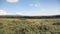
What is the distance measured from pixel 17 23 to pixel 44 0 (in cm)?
81

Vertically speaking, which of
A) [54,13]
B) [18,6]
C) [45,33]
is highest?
[18,6]


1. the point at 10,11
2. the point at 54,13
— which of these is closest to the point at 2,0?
the point at 10,11

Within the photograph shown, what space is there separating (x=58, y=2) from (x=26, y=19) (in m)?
0.82

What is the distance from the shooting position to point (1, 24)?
3.03 m

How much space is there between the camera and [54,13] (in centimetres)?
308

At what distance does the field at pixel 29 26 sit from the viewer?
296 centimetres

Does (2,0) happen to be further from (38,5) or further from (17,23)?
(38,5)

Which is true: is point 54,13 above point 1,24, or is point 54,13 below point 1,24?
above

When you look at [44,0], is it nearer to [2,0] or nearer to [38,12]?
[38,12]

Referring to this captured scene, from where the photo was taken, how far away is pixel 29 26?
301 cm

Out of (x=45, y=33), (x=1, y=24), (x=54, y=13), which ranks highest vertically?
(x=54, y=13)

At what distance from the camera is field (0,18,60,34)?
2.96m

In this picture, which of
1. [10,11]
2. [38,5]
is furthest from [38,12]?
[10,11]

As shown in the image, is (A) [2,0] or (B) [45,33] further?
(A) [2,0]
